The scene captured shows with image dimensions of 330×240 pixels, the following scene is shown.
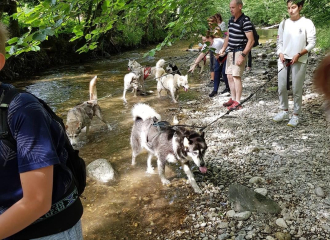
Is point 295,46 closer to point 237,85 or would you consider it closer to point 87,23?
point 237,85

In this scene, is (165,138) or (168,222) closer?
(168,222)

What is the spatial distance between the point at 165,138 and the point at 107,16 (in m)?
1.91

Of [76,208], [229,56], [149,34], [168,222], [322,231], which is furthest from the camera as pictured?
[149,34]

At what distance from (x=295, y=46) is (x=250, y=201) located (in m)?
2.98

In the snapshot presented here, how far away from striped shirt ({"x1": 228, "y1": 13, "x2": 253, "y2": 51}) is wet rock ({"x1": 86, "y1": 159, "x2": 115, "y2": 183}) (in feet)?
12.9

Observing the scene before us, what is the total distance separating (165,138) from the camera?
3.95 m

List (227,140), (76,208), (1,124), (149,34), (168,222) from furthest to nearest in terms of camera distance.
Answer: (149,34)
(227,140)
(168,222)
(76,208)
(1,124)

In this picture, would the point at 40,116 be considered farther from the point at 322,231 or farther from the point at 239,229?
the point at 322,231

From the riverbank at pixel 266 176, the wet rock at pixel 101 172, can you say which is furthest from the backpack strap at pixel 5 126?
the wet rock at pixel 101 172

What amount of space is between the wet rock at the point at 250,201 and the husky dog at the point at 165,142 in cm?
54

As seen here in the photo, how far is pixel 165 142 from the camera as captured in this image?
12.9 feet

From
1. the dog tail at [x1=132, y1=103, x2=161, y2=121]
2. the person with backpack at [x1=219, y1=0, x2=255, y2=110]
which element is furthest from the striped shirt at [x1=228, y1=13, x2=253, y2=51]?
the dog tail at [x1=132, y1=103, x2=161, y2=121]

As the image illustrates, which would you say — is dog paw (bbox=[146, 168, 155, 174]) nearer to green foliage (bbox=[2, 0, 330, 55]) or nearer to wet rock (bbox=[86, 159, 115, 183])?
wet rock (bbox=[86, 159, 115, 183])

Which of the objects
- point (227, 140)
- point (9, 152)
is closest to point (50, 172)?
point (9, 152)
